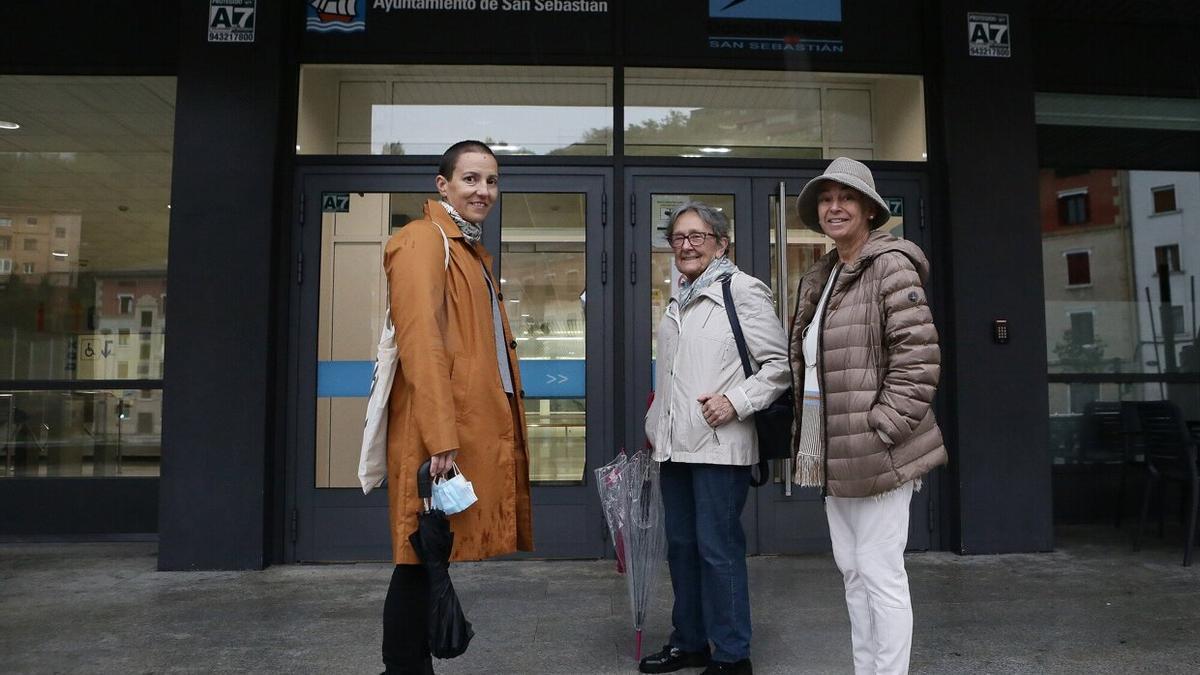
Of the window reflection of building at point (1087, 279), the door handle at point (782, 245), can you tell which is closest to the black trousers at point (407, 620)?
the door handle at point (782, 245)

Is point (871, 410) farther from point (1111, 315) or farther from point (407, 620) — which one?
point (1111, 315)

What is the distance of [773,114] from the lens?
17.7 feet

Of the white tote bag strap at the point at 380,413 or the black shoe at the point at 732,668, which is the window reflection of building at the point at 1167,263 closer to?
the black shoe at the point at 732,668

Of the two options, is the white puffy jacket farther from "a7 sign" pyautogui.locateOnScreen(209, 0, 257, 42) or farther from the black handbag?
"a7 sign" pyautogui.locateOnScreen(209, 0, 257, 42)

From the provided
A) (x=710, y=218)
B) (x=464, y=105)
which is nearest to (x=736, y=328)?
(x=710, y=218)

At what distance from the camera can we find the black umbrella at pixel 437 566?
92.1 inches

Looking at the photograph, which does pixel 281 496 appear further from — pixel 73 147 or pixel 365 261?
pixel 73 147

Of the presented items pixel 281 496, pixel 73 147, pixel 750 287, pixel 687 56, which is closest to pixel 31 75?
pixel 73 147

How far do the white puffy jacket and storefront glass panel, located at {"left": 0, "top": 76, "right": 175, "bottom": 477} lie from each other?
4.20 m

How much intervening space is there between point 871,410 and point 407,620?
155 cm

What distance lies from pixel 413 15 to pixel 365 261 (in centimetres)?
158

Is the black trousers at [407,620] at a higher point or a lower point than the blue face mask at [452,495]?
lower

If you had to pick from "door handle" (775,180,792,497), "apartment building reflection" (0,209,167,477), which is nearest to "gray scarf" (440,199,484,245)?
"door handle" (775,180,792,497)

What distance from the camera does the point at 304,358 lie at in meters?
5.04
